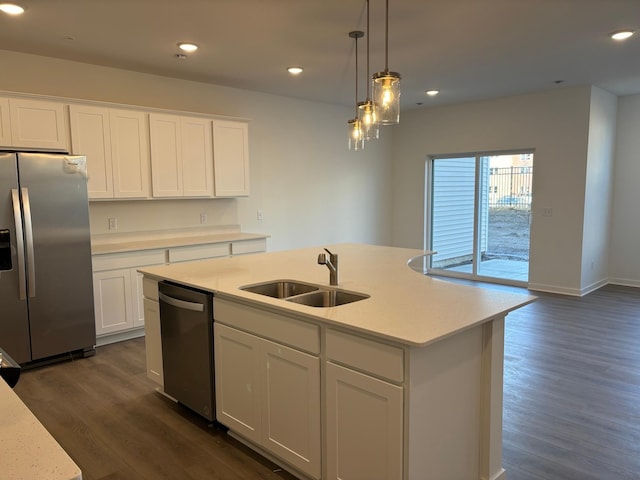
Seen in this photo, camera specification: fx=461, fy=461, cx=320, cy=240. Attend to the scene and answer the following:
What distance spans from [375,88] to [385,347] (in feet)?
4.77

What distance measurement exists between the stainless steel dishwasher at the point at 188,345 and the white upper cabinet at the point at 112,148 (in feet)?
6.09

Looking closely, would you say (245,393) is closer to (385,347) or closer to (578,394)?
(385,347)

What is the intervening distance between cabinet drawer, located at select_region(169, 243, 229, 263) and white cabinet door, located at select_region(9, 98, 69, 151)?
1.37 m

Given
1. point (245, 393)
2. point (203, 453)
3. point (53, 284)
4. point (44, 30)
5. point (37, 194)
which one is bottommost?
point (203, 453)

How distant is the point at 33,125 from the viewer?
390 centimetres

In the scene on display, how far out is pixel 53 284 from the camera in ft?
12.4

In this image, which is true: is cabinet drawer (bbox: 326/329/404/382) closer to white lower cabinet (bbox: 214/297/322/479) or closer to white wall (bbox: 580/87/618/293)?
white lower cabinet (bbox: 214/297/322/479)

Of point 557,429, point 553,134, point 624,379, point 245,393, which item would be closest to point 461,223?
point 553,134

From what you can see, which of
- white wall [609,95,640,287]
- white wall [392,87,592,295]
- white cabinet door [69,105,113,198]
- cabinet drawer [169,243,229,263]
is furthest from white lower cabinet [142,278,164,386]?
white wall [609,95,640,287]

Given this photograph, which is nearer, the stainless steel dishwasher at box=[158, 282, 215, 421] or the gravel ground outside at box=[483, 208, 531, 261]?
the stainless steel dishwasher at box=[158, 282, 215, 421]

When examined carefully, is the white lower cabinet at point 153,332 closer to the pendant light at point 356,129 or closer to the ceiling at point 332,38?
the pendant light at point 356,129

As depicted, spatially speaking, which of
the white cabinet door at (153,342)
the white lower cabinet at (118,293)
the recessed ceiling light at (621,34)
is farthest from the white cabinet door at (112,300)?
the recessed ceiling light at (621,34)

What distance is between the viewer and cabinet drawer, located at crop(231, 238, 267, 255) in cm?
518

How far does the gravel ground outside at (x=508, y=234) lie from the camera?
6680mm
